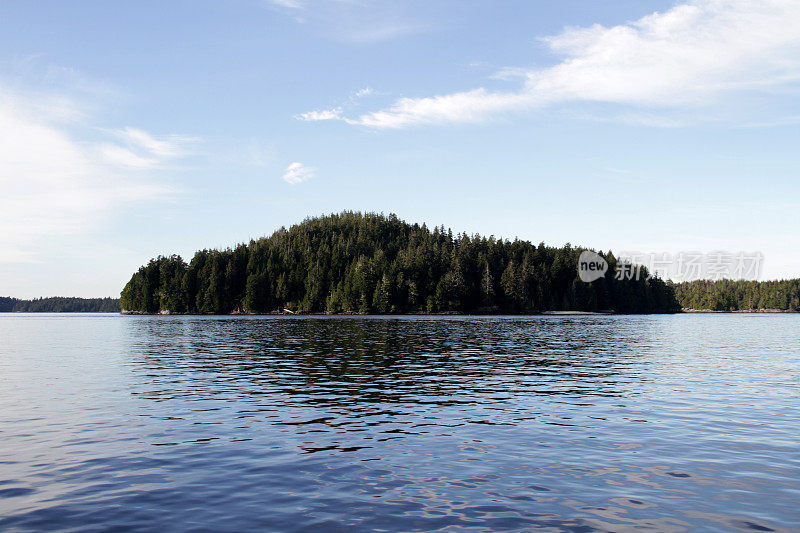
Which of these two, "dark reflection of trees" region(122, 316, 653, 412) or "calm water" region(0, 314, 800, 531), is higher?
"calm water" region(0, 314, 800, 531)

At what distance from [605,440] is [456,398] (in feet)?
31.9

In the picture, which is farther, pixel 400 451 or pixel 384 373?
pixel 384 373

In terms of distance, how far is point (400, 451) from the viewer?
17.6m

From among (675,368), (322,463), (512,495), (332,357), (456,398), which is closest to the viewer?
(512,495)

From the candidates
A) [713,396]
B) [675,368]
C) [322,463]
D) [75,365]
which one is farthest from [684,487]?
[75,365]

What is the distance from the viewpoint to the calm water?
12398mm

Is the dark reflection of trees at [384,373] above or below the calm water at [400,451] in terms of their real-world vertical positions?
below

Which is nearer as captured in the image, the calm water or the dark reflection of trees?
the calm water

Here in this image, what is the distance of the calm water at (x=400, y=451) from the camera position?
1240 centimetres

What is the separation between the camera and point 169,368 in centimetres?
4256

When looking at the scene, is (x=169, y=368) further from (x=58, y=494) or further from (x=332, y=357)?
(x=58, y=494)

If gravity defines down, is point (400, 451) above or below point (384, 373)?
above

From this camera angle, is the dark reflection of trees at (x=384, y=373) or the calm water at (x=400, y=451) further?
the dark reflection of trees at (x=384, y=373)

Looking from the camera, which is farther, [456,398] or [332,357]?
[332,357]
